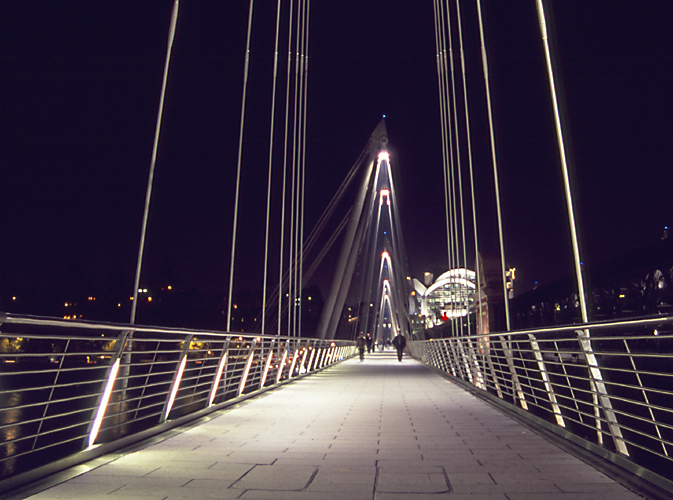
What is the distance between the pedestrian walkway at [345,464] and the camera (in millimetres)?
3328

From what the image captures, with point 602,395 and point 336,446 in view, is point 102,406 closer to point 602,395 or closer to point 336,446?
point 336,446

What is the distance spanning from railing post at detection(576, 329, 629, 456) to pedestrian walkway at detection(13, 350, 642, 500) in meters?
0.32

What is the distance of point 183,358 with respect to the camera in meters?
6.01

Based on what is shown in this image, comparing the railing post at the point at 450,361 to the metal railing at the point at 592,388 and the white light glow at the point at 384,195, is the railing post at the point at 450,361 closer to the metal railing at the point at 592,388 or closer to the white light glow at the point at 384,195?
the metal railing at the point at 592,388

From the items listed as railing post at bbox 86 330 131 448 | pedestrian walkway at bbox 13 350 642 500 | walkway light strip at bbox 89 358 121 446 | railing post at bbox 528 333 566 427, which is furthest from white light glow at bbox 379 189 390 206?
walkway light strip at bbox 89 358 121 446

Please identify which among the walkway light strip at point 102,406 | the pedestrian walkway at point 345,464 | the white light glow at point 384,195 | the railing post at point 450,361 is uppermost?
the white light glow at point 384,195

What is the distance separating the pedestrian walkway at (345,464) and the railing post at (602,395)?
32 centimetres

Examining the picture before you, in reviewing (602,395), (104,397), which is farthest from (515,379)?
(104,397)

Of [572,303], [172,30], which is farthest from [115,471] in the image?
[572,303]

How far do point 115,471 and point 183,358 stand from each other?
7.24 feet

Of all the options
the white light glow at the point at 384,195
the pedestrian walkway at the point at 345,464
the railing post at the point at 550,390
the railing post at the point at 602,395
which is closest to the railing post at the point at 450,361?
the pedestrian walkway at the point at 345,464

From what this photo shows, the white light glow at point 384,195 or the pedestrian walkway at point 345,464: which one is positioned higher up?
the white light glow at point 384,195

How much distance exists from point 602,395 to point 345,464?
2.00 meters

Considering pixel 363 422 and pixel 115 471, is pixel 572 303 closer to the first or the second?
pixel 363 422
